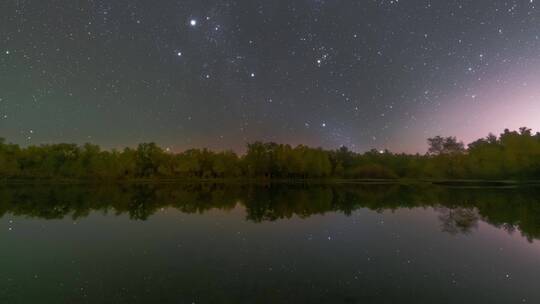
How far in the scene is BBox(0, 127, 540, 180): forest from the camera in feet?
240

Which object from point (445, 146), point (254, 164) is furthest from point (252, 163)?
point (445, 146)

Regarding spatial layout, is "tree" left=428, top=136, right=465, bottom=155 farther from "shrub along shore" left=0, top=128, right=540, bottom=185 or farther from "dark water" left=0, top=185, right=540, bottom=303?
"dark water" left=0, top=185, right=540, bottom=303

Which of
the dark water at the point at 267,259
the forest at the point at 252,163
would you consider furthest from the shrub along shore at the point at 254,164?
the dark water at the point at 267,259

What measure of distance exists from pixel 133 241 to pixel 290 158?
72.9 meters

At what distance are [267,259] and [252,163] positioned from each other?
2959 inches

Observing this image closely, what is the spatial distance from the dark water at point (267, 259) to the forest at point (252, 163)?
5612cm

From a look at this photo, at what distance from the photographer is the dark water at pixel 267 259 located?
8750mm

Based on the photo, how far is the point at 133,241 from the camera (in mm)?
15406

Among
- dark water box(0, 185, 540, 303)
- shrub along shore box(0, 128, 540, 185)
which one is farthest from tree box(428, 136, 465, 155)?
dark water box(0, 185, 540, 303)

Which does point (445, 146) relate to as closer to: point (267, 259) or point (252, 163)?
point (252, 163)

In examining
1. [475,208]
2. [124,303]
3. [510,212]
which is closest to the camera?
[124,303]

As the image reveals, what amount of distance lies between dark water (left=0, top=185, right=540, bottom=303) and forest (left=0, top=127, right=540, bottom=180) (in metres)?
56.1

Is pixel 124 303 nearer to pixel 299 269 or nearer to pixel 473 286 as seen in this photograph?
pixel 299 269

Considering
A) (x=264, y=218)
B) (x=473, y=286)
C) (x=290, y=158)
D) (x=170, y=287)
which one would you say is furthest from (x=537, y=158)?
(x=170, y=287)
